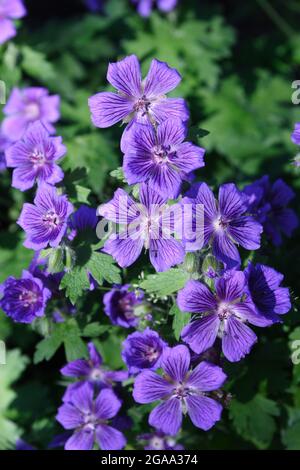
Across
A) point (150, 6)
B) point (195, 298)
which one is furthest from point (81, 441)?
point (150, 6)

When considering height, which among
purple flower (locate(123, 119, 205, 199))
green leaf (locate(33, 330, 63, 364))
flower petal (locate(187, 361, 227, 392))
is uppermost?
purple flower (locate(123, 119, 205, 199))

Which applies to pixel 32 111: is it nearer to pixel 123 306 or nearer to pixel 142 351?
pixel 123 306

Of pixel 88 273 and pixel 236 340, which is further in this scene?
pixel 88 273

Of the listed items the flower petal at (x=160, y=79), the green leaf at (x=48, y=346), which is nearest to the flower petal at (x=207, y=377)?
the green leaf at (x=48, y=346)

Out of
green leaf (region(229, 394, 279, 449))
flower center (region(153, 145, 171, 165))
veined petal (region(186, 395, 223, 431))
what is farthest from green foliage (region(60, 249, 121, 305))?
green leaf (region(229, 394, 279, 449))

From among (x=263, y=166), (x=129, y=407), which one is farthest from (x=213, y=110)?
(x=129, y=407)

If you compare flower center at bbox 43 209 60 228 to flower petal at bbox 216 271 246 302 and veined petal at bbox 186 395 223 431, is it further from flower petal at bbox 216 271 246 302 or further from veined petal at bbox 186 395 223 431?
veined petal at bbox 186 395 223 431

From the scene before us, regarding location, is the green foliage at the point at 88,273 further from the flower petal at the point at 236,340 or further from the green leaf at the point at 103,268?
the flower petal at the point at 236,340
